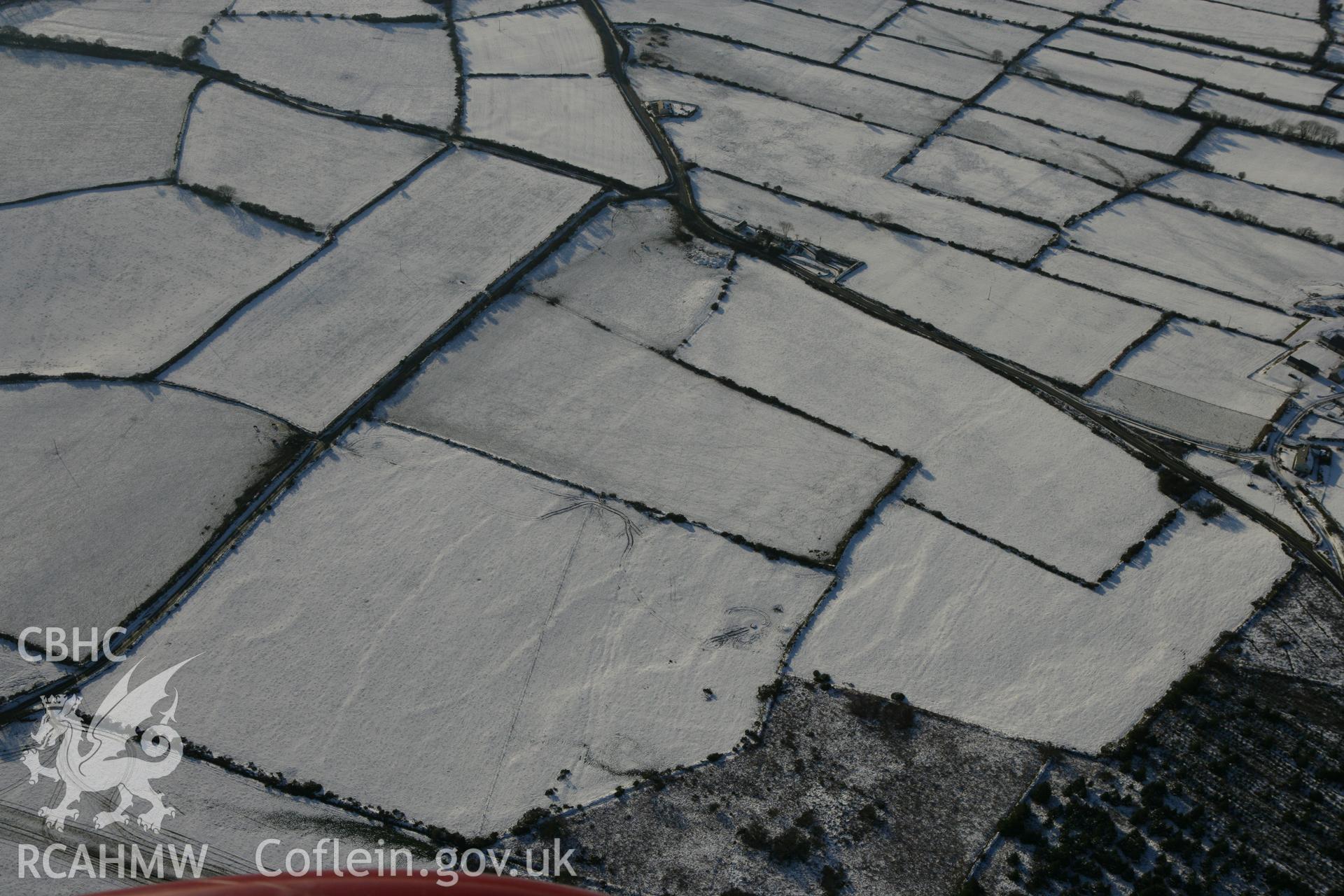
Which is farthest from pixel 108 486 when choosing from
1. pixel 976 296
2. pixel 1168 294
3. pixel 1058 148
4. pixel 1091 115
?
pixel 1091 115

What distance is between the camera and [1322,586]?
109 ft

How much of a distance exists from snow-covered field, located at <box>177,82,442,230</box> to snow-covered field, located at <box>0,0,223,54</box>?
7.35m

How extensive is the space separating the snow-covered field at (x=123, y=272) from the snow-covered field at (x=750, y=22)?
103 feet

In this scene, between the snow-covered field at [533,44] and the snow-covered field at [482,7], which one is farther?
the snow-covered field at [482,7]

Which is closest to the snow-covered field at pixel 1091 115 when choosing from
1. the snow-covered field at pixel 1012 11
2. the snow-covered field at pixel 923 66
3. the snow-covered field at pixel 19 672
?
the snow-covered field at pixel 923 66

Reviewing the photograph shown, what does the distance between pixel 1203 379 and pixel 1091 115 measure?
2408cm

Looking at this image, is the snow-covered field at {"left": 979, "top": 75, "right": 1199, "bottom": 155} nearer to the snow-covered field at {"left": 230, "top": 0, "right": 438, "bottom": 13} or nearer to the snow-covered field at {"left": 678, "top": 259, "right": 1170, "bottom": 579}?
the snow-covered field at {"left": 678, "top": 259, "right": 1170, "bottom": 579}

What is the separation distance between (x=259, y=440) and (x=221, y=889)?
941 inches

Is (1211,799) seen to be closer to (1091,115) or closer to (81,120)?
(1091,115)

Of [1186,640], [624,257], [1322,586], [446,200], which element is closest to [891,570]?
[1186,640]

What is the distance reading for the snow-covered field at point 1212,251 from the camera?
46156 millimetres

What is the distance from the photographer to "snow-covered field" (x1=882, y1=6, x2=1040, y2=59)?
2542 inches

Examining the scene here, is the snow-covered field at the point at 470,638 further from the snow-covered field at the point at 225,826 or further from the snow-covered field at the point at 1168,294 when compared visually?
the snow-covered field at the point at 1168,294

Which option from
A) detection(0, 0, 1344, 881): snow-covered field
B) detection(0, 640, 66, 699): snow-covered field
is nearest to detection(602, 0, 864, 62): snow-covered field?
detection(0, 0, 1344, 881): snow-covered field
